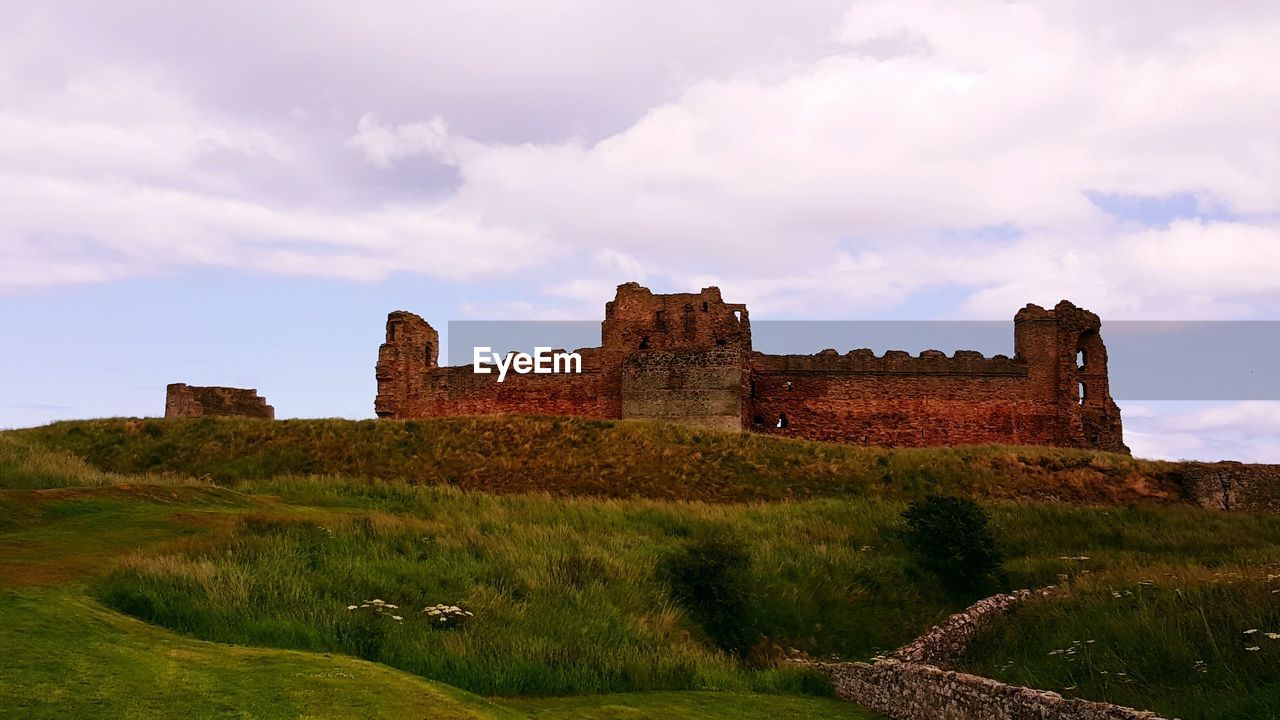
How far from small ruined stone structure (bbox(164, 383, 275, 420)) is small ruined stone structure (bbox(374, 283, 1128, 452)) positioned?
5348mm

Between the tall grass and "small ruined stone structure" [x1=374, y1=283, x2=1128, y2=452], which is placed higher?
"small ruined stone structure" [x1=374, y1=283, x2=1128, y2=452]

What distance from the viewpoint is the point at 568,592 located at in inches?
529

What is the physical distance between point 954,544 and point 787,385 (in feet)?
72.1

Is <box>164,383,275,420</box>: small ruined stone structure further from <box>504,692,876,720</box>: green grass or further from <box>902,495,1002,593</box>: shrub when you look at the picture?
<box>504,692,876,720</box>: green grass

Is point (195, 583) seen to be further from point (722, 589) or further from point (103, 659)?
point (722, 589)

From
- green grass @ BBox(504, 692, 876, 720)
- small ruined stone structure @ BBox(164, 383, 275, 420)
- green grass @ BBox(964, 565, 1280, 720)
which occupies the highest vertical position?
small ruined stone structure @ BBox(164, 383, 275, 420)

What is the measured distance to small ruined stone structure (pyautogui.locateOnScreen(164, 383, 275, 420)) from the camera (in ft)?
128

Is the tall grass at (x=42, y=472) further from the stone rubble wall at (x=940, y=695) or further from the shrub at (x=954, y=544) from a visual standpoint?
the shrub at (x=954, y=544)

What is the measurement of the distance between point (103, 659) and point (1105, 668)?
367 inches

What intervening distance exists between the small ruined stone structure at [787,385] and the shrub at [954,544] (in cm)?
1726

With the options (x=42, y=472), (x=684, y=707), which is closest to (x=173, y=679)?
(x=684, y=707)

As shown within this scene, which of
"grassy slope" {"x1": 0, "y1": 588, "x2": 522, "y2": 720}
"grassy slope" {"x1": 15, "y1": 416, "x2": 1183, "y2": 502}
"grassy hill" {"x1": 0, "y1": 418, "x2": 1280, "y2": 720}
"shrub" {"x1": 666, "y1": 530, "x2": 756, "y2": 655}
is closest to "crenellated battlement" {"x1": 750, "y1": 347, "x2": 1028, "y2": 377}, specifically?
"grassy slope" {"x1": 15, "y1": 416, "x2": 1183, "y2": 502}

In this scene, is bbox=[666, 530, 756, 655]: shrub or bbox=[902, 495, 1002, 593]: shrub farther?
bbox=[902, 495, 1002, 593]: shrub

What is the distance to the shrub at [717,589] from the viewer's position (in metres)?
14.3
